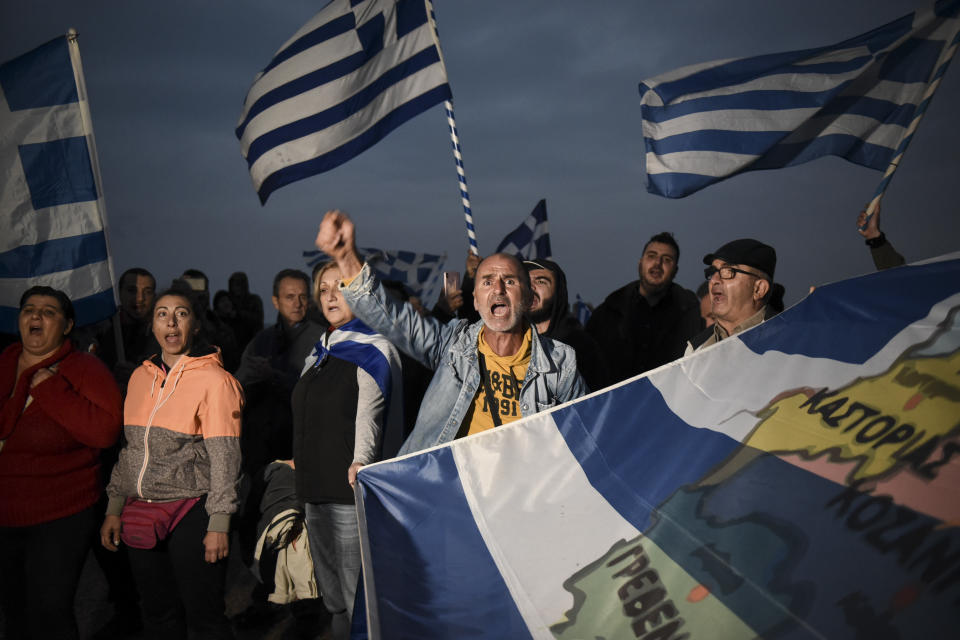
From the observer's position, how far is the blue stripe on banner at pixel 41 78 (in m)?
4.43

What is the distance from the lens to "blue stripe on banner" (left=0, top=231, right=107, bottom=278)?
4.32 metres

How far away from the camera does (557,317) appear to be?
4.01 m

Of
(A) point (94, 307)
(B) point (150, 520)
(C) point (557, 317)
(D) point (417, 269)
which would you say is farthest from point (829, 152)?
(D) point (417, 269)

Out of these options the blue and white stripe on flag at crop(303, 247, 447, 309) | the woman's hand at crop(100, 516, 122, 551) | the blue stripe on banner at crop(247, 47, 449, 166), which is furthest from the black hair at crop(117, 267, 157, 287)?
the blue and white stripe on flag at crop(303, 247, 447, 309)

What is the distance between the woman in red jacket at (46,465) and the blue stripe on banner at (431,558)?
1.63 metres

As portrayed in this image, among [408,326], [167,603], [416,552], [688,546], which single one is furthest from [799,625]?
[167,603]

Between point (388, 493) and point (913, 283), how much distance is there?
6.46 ft

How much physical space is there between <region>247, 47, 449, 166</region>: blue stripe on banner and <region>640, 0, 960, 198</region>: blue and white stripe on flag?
58.8 inches

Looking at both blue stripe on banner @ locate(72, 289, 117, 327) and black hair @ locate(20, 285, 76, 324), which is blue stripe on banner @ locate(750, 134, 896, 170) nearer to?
black hair @ locate(20, 285, 76, 324)

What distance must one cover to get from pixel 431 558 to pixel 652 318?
9.88ft

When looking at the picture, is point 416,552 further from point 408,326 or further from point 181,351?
point 181,351

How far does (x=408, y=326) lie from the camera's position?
2.86 metres

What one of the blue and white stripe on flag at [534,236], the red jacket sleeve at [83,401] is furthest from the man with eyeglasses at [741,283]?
the blue and white stripe on flag at [534,236]

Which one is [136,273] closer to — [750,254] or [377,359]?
[377,359]
